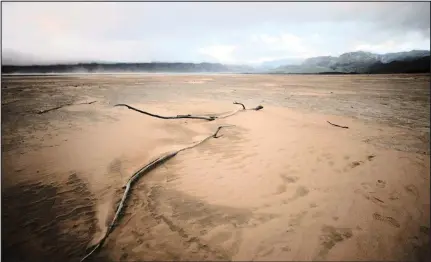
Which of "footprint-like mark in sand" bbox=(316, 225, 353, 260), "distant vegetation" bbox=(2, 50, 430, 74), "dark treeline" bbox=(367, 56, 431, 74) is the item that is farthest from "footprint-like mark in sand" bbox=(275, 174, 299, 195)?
"dark treeline" bbox=(367, 56, 431, 74)

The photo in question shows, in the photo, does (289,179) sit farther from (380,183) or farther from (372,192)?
(380,183)

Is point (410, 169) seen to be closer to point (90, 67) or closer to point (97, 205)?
point (97, 205)

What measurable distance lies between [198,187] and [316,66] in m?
2.34

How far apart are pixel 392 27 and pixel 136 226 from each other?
3.37 metres

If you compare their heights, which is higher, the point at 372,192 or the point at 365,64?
the point at 365,64

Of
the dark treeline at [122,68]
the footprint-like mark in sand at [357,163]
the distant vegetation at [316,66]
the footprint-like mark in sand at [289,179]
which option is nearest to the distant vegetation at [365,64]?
the distant vegetation at [316,66]

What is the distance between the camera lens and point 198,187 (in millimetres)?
2049

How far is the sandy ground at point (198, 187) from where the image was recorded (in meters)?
1.55

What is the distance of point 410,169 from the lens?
2.43 meters

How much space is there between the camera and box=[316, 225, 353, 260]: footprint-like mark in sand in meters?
1.50

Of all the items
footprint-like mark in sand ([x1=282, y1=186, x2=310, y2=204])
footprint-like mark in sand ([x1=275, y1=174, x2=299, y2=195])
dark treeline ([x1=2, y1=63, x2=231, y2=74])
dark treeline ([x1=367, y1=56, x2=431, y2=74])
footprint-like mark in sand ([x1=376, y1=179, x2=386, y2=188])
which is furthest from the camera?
dark treeline ([x1=367, y1=56, x2=431, y2=74])

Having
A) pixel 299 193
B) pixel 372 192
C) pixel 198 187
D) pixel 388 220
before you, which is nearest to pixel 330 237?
pixel 299 193

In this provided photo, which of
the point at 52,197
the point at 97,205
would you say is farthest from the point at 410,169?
the point at 52,197

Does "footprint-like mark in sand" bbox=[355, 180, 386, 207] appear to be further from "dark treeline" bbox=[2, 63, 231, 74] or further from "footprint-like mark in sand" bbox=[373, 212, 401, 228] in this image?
"dark treeline" bbox=[2, 63, 231, 74]
